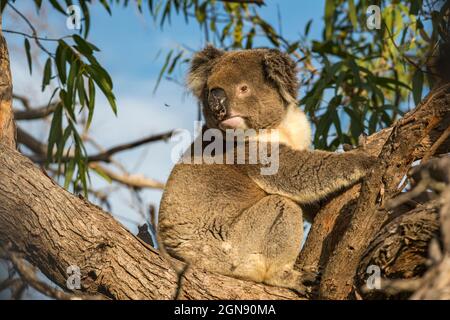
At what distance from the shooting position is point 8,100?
4.37 metres

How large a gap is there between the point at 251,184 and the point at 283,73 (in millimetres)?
920

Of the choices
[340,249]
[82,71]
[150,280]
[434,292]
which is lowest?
[150,280]

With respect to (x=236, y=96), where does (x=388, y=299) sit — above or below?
below

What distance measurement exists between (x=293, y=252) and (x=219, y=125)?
1.16 metres

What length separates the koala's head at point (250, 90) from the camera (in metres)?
4.63

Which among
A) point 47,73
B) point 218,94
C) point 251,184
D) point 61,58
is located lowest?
point 251,184

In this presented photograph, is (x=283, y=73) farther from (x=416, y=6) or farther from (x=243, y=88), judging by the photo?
(x=416, y=6)

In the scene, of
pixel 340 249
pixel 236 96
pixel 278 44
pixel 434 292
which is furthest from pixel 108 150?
pixel 434 292

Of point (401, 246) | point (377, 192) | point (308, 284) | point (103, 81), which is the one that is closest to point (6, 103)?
point (103, 81)

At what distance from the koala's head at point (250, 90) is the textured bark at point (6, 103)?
1390 millimetres

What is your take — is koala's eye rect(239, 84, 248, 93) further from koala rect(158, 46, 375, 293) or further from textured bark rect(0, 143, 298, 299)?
textured bark rect(0, 143, 298, 299)

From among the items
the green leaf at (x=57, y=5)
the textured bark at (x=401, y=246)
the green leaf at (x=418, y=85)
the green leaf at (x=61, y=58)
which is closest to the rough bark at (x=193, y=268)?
the textured bark at (x=401, y=246)

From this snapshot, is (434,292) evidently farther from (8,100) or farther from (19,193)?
(8,100)

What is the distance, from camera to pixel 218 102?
4.61 metres
